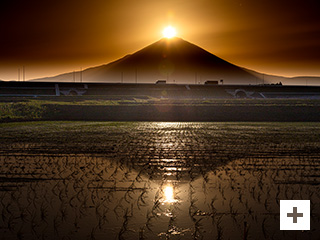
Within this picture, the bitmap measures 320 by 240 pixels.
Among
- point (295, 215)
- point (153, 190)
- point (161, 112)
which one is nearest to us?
point (295, 215)

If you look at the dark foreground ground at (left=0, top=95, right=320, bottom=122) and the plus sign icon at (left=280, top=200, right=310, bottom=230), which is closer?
the plus sign icon at (left=280, top=200, right=310, bottom=230)

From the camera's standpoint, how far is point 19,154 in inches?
632

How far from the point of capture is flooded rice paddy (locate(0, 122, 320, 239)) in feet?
22.9

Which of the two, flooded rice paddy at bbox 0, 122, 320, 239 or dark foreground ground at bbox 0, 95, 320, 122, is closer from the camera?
flooded rice paddy at bbox 0, 122, 320, 239

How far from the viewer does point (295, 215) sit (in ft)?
24.7

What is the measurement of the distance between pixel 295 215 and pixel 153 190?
3.78m

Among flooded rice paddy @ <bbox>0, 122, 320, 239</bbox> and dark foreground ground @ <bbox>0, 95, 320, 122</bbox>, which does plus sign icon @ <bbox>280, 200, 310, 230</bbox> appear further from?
dark foreground ground @ <bbox>0, 95, 320, 122</bbox>

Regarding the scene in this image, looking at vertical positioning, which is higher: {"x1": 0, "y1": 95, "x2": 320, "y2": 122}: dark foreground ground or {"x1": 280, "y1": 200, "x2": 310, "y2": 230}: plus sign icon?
{"x1": 0, "y1": 95, "x2": 320, "y2": 122}: dark foreground ground

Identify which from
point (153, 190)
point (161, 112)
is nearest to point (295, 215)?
point (153, 190)

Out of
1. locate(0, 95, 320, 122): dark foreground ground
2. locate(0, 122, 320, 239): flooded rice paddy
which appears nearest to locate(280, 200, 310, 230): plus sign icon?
locate(0, 122, 320, 239): flooded rice paddy

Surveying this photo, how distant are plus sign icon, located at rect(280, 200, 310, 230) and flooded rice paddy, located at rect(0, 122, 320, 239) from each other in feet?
0.51

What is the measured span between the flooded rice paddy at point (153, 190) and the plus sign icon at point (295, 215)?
15cm

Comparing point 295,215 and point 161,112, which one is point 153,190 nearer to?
point 295,215

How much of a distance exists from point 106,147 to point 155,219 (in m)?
11.3
